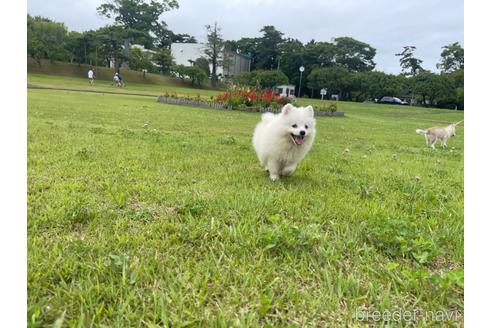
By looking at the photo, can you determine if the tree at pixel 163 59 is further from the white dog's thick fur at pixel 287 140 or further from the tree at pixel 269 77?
the white dog's thick fur at pixel 287 140

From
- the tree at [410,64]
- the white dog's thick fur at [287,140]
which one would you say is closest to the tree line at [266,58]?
the tree at [410,64]

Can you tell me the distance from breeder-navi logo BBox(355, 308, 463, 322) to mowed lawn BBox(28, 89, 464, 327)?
2 centimetres

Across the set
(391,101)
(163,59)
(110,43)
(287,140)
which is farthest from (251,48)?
(287,140)

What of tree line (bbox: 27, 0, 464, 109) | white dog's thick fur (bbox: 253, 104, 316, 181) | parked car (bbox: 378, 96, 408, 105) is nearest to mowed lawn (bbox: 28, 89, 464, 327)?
white dog's thick fur (bbox: 253, 104, 316, 181)

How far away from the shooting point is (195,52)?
40062mm

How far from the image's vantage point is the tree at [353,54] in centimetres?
3803

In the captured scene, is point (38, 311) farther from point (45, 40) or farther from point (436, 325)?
point (45, 40)

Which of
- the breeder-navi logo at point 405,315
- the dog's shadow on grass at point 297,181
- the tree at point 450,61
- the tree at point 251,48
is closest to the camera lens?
the breeder-navi logo at point 405,315

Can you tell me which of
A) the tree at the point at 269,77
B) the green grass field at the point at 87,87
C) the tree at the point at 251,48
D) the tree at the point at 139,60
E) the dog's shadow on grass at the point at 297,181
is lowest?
the dog's shadow on grass at the point at 297,181

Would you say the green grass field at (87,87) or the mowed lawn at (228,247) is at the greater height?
the green grass field at (87,87)

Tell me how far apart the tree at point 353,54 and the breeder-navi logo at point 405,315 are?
39.7 m

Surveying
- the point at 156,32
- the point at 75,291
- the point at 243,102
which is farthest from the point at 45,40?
the point at 75,291

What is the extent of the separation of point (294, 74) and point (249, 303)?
3881cm

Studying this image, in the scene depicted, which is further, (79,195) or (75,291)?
(79,195)
